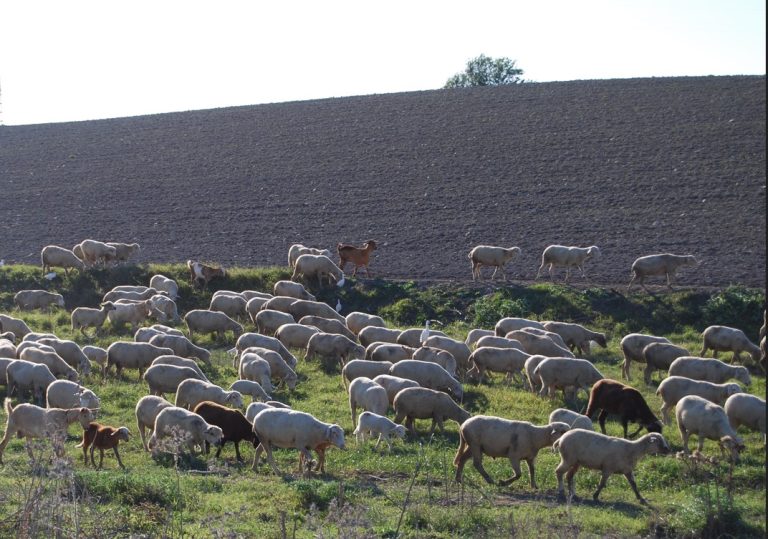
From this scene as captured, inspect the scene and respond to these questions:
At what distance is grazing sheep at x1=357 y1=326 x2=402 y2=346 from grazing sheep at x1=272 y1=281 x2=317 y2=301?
531cm

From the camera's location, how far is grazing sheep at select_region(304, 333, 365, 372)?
21953mm

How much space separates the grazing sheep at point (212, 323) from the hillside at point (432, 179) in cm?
832

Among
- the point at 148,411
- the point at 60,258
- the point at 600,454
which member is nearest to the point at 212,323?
the point at 148,411

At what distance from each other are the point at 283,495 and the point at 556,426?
4030mm

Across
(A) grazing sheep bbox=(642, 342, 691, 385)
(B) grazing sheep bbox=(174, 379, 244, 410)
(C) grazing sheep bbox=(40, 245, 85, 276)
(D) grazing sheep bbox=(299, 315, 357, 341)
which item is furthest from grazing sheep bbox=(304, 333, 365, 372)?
(C) grazing sheep bbox=(40, 245, 85, 276)

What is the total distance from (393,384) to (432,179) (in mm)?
27599

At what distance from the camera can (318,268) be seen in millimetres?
30391

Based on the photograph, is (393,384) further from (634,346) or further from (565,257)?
(565,257)

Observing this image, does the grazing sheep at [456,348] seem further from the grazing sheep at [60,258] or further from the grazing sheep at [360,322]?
the grazing sheep at [60,258]

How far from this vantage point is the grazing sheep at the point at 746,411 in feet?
51.4

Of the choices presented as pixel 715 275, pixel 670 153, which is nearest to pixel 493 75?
pixel 670 153

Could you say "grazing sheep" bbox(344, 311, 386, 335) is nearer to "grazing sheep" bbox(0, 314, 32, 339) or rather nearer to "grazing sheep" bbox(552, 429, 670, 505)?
"grazing sheep" bbox(0, 314, 32, 339)

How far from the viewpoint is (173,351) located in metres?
21.2

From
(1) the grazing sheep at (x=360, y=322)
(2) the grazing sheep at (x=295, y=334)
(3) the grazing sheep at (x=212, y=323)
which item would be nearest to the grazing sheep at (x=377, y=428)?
(2) the grazing sheep at (x=295, y=334)
